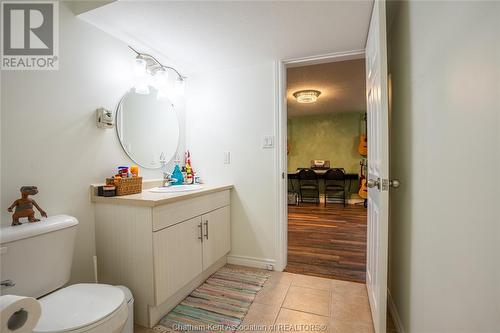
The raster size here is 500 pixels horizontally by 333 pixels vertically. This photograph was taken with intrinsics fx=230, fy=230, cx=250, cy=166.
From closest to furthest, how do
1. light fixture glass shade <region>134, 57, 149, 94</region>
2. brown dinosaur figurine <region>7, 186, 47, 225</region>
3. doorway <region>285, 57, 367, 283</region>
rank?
brown dinosaur figurine <region>7, 186, 47, 225</region>, light fixture glass shade <region>134, 57, 149, 94</region>, doorway <region>285, 57, 367, 283</region>

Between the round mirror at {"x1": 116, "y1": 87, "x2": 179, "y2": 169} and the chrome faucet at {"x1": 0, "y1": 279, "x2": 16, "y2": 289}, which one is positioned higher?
the round mirror at {"x1": 116, "y1": 87, "x2": 179, "y2": 169}

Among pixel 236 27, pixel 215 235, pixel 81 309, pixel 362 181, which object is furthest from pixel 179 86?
pixel 362 181

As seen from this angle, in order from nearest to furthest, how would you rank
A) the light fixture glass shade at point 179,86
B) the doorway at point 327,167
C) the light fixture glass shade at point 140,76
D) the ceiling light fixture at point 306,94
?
1. the light fixture glass shade at point 140,76
2. the light fixture glass shade at point 179,86
3. the doorway at point 327,167
4. the ceiling light fixture at point 306,94

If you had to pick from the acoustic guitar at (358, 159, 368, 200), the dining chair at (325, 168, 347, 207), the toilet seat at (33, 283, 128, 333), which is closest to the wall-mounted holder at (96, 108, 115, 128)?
the toilet seat at (33, 283, 128, 333)

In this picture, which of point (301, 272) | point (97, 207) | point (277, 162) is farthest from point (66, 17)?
point (301, 272)

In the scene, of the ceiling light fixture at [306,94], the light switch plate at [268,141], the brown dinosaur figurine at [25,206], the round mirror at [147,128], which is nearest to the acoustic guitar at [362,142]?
the ceiling light fixture at [306,94]

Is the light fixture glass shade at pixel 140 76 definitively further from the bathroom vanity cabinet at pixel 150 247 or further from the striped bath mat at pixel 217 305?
the striped bath mat at pixel 217 305

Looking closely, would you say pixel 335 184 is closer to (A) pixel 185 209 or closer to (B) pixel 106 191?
(A) pixel 185 209

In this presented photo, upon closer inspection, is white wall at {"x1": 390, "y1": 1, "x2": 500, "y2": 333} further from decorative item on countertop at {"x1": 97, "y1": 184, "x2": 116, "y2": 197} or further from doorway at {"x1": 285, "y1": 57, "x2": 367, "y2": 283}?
decorative item on countertop at {"x1": 97, "y1": 184, "x2": 116, "y2": 197}

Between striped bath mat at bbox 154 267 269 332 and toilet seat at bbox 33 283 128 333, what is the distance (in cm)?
52

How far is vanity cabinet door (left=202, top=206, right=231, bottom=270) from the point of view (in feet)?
6.21

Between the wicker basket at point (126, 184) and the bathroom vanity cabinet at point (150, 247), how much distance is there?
0.29ft

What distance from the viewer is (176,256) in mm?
1561

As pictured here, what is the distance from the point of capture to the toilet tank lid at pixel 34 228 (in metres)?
1.02
